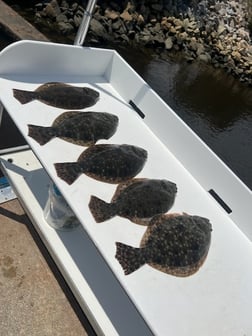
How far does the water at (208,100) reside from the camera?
9234 mm

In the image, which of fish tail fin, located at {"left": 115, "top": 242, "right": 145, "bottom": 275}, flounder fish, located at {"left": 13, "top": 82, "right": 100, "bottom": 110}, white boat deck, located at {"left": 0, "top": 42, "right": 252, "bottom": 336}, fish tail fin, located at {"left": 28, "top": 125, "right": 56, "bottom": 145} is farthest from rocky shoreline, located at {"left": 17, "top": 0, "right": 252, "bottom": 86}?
fish tail fin, located at {"left": 115, "top": 242, "right": 145, "bottom": 275}

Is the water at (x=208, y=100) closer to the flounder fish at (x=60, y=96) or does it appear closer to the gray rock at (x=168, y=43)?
the gray rock at (x=168, y=43)

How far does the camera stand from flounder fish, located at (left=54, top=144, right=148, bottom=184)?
7.39 ft

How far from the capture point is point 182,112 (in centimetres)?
986

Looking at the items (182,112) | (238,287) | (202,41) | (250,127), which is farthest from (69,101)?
(202,41)

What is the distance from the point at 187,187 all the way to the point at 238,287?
30.0 inches

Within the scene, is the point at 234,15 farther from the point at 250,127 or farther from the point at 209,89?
the point at 250,127

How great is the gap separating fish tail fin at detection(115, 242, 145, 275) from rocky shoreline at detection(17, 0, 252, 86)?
938 centimetres

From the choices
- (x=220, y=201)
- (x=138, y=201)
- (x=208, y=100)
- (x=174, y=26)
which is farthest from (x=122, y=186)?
(x=174, y=26)

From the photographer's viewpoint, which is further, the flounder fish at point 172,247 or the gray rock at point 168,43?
the gray rock at point 168,43

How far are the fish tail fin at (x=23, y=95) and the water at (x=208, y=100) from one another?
20.8 ft

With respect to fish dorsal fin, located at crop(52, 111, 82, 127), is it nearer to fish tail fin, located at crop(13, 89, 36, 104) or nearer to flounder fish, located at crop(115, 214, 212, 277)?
fish tail fin, located at crop(13, 89, 36, 104)

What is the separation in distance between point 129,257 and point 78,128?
3.46 ft

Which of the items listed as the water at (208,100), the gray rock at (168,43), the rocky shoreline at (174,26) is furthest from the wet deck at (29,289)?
the gray rock at (168,43)
